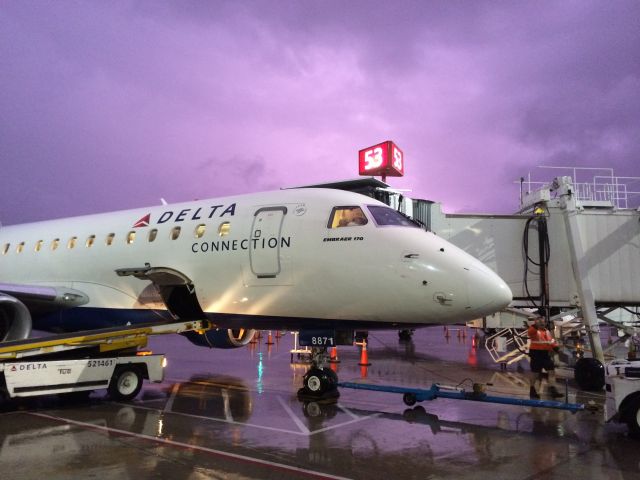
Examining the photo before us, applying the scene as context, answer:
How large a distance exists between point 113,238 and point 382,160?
1798 cm

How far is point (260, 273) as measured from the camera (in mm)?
10906

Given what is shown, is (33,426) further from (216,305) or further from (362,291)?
(362,291)

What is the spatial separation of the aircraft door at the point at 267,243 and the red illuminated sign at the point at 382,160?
59.8 feet

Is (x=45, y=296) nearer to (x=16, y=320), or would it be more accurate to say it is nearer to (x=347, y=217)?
(x=16, y=320)

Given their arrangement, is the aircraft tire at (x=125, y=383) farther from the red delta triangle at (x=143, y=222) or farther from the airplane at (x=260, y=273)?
the red delta triangle at (x=143, y=222)

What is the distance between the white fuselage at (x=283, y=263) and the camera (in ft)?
30.8

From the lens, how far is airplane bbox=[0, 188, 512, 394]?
31.1 feet

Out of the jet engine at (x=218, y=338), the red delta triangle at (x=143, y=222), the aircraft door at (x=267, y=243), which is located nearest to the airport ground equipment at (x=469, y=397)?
the aircraft door at (x=267, y=243)

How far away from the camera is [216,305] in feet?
37.7

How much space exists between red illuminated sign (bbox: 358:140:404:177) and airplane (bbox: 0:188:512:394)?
16.7 metres

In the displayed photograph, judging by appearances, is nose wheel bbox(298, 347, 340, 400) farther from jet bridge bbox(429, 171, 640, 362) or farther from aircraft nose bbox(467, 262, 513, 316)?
jet bridge bbox(429, 171, 640, 362)

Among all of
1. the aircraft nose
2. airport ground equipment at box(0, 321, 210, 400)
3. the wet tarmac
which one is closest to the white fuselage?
the aircraft nose

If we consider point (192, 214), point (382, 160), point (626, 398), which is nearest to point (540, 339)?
point (626, 398)

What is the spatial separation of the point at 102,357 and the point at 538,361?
10398 millimetres
